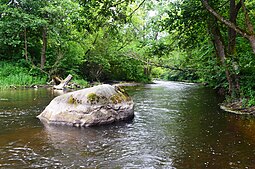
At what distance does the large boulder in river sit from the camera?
25.8 feet

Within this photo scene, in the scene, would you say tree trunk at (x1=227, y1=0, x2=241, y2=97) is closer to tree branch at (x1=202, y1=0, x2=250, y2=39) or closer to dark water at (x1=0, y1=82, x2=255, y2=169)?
tree branch at (x1=202, y1=0, x2=250, y2=39)

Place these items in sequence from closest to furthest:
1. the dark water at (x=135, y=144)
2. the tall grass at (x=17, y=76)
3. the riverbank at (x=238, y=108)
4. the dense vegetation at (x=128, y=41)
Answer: the dark water at (x=135, y=144) < the dense vegetation at (x=128, y=41) < the riverbank at (x=238, y=108) < the tall grass at (x=17, y=76)

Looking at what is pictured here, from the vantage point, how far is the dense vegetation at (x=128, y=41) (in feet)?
31.0

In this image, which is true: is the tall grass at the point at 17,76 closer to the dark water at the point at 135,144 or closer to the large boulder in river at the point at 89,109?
the dark water at the point at 135,144

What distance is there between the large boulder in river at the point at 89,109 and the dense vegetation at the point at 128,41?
2298 millimetres

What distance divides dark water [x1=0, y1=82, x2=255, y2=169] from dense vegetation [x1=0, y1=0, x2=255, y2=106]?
306 cm

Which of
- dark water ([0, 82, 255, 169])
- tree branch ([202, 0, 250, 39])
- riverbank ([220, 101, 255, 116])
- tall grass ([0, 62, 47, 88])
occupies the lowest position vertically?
dark water ([0, 82, 255, 169])

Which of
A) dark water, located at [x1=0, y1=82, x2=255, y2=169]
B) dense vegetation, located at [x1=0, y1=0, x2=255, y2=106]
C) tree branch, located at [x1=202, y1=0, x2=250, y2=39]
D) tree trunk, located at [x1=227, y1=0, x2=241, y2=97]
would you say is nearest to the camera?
dark water, located at [x1=0, y1=82, x2=255, y2=169]

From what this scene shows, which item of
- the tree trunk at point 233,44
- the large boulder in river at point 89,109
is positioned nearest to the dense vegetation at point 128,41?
the tree trunk at point 233,44

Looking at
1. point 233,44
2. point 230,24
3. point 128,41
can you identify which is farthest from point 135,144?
point 128,41

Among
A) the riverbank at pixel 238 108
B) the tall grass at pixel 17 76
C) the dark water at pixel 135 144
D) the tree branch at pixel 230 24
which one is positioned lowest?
the dark water at pixel 135 144

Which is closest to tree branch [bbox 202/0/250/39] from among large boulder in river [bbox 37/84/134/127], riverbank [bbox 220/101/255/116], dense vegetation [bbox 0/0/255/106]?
dense vegetation [bbox 0/0/255/106]

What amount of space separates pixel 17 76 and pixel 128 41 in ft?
54.0

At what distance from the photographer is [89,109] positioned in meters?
7.90
